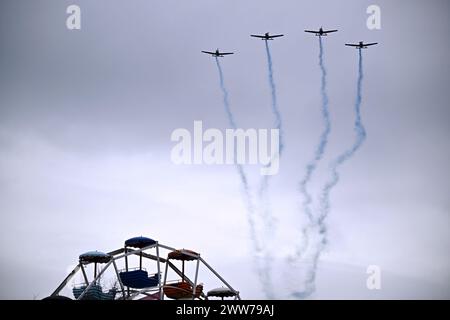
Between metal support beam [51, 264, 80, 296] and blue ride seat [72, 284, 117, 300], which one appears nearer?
blue ride seat [72, 284, 117, 300]

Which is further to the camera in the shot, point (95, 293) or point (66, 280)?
point (66, 280)

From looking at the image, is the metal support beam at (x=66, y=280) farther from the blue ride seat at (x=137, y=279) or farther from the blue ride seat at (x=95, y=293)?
the blue ride seat at (x=137, y=279)

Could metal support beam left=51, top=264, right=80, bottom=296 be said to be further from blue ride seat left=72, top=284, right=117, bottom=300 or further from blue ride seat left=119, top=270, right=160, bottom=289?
blue ride seat left=119, top=270, right=160, bottom=289

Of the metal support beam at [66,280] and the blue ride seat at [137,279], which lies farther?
the metal support beam at [66,280]

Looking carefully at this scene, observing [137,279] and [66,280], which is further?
[66,280]

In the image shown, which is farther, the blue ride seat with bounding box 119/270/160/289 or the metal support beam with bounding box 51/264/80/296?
the metal support beam with bounding box 51/264/80/296

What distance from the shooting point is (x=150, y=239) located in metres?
141

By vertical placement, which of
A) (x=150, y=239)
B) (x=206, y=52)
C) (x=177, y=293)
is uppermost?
(x=206, y=52)

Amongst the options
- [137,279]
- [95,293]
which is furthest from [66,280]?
[137,279]

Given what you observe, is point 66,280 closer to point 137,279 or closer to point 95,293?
point 95,293

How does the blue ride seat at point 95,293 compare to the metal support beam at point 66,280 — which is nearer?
the blue ride seat at point 95,293
